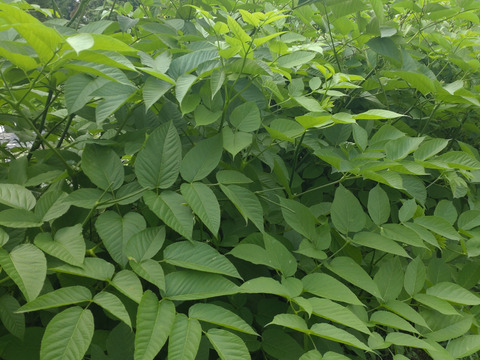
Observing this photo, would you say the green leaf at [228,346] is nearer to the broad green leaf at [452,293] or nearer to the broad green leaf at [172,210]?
the broad green leaf at [172,210]

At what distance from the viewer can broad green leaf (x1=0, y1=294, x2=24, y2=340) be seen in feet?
2.04

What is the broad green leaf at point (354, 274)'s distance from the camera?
2.45ft

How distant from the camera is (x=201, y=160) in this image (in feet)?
2.52

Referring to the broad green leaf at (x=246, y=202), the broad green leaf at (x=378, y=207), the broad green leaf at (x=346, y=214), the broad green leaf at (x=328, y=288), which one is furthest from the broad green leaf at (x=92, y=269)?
the broad green leaf at (x=378, y=207)

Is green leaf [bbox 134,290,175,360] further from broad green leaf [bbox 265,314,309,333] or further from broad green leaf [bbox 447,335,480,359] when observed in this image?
broad green leaf [bbox 447,335,480,359]

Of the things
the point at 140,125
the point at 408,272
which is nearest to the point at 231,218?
the point at 140,125

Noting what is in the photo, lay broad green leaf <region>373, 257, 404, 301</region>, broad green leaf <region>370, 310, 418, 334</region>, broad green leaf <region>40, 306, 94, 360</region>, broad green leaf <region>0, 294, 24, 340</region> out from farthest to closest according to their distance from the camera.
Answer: broad green leaf <region>373, 257, 404, 301</region>
broad green leaf <region>370, 310, 418, 334</region>
broad green leaf <region>0, 294, 24, 340</region>
broad green leaf <region>40, 306, 94, 360</region>

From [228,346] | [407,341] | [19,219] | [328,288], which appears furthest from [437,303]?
[19,219]

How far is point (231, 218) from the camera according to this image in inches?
37.7

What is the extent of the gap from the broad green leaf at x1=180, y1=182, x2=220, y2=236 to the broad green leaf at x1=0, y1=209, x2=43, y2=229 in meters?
0.24

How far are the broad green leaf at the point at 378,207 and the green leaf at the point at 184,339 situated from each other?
19.1 inches

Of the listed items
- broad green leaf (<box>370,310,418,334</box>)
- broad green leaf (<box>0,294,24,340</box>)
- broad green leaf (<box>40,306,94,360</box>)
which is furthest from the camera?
broad green leaf (<box>370,310,418,334</box>)

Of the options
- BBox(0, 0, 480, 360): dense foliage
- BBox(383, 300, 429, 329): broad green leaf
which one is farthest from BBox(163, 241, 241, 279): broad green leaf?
BBox(383, 300, 429, 329): broad green leaf

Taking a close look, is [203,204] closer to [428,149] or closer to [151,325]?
[151,325]
